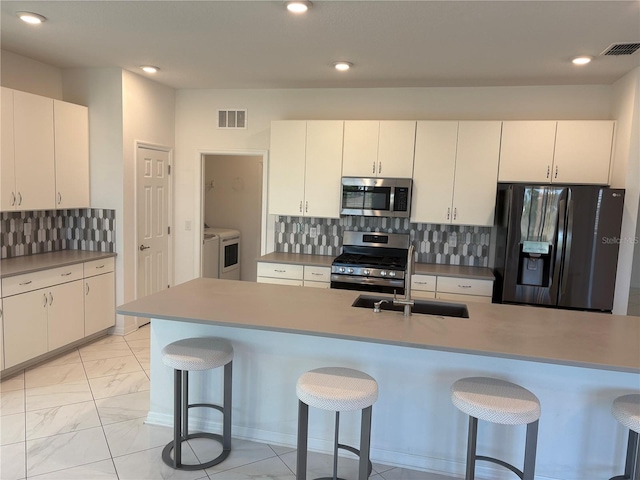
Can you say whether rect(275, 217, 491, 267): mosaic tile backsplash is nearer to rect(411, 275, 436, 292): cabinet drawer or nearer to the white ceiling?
rect(411, 275, 436, 292): cabinet drawer

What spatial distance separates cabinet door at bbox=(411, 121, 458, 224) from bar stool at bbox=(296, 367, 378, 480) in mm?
2533

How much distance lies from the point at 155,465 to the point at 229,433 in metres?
0.44

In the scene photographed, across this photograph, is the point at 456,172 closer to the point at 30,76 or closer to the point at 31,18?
the point at 31,18

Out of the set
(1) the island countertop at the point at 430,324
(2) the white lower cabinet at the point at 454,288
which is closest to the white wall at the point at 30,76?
(1) the island countertop at the point at 430,324

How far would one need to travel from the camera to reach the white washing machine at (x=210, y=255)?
559 cm

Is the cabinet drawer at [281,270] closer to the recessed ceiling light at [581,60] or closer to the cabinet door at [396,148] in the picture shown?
the cabinet door at [396,148]

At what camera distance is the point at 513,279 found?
13.0 ft

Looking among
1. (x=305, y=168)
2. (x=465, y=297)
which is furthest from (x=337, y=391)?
(x=305, y=168)

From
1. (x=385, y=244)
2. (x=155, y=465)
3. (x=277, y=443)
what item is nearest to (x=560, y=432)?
(x=277, y=443)

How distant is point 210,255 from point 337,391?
4.06 meters

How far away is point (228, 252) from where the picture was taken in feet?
21.1

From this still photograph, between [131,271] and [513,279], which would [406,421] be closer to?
[513,279]

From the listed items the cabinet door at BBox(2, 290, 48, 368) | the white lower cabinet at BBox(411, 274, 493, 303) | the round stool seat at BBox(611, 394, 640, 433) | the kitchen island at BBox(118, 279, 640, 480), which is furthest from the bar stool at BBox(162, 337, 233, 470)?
the white lower cabinet at BBox(411, 274, 493, 303)

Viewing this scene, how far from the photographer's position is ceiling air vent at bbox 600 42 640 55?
3.13 m
